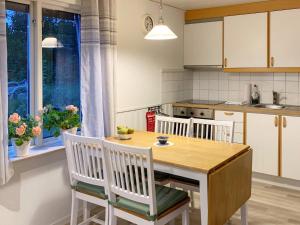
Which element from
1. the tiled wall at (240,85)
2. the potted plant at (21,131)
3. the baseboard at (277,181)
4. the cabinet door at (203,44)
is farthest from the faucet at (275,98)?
the potted plant at (21,131)

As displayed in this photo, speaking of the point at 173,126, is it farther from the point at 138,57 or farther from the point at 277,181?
the point at 277,181

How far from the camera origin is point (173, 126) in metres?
3.51

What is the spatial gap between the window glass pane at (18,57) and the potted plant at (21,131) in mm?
255

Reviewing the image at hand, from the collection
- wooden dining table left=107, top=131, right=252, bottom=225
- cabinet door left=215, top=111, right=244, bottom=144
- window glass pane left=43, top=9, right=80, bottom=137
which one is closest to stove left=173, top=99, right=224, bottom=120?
cabinet door left=215, top=111, right=244, bottom=144

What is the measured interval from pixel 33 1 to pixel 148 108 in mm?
1896

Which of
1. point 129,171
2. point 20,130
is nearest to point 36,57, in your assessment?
point 20,130

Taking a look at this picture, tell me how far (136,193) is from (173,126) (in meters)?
1.40

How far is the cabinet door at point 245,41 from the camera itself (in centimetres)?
420

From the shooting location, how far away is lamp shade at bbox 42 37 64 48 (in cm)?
304

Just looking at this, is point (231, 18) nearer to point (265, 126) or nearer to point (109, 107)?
point (265, 126)

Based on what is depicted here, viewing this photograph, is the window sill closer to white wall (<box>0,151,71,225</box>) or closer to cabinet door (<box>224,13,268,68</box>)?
white wall (<box>0,151,71,225</box>)

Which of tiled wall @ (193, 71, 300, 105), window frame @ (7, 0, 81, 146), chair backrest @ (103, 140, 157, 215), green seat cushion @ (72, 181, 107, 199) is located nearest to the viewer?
chair backrest @ (103, 140, 157, 215)

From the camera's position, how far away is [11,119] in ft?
8.36

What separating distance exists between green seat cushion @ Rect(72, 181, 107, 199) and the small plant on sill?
21.7 inches
